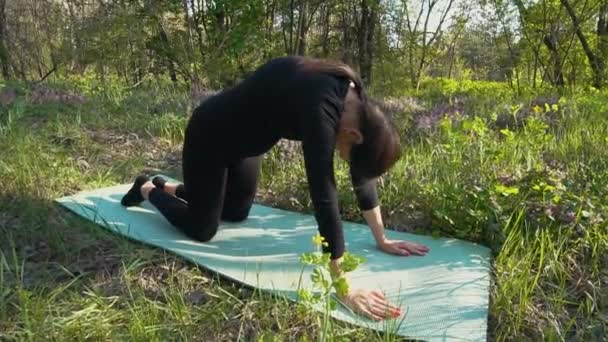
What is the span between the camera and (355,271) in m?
2.43

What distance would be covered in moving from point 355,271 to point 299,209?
1.00m

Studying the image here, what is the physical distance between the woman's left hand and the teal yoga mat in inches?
1.4

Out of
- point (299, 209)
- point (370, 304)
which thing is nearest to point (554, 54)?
point (299, 209)

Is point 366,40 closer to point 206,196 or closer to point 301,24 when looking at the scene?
point 301,24

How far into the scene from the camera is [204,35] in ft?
36.4

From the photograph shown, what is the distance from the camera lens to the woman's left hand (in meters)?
2.60

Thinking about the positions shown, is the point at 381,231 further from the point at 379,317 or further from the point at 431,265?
the point at 379,317

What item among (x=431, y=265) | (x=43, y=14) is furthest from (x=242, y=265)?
(x=43, y=14)

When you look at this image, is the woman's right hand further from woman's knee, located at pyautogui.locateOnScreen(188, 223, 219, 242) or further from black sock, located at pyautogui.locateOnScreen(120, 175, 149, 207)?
black sock, located at pyautogui.locateOnScreen(120, 175, 149, 207)

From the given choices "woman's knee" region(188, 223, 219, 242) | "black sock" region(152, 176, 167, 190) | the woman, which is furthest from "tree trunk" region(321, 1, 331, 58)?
"woman's knee" region(188, 223, 219, 242)

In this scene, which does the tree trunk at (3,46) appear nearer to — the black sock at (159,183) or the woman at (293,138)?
the black sock at (159,183)

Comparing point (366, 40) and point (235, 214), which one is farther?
point (366, 40)

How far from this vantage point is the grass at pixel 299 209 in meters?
1.98

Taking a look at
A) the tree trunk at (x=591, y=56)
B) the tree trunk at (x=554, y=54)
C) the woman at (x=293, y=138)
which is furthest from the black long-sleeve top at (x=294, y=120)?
the tree trunk at (x=554, y=54)
